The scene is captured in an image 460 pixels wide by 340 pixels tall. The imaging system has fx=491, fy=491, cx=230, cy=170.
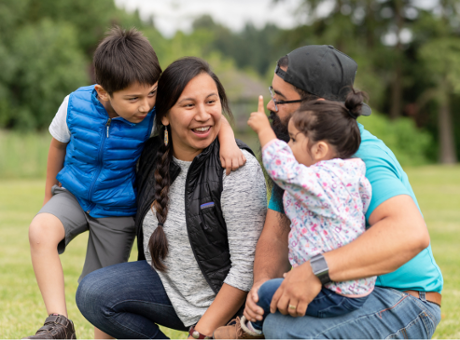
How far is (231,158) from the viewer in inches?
102

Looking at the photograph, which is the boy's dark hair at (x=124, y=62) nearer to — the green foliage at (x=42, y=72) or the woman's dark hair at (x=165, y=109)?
the woman's dark hair at (x=165, y=109)

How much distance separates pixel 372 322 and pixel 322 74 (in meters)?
1.18

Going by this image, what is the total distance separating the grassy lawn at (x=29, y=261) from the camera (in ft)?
12.5

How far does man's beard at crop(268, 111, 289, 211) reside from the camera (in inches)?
97.0

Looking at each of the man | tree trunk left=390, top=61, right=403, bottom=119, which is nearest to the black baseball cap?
the man

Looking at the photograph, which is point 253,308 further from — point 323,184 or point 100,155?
point 100,155

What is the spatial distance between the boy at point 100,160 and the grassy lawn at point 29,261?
0.97 m

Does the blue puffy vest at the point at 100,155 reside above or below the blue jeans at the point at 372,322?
above

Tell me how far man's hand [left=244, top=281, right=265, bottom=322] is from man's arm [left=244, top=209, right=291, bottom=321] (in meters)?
0.07

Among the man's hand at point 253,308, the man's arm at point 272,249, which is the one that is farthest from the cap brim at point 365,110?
the man's hand at point 253,308

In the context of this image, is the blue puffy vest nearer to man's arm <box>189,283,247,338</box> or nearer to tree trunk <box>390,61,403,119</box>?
man's arm <box>189,283,247,338</box>

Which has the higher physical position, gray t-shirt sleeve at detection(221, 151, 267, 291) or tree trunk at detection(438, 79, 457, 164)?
gray t-shirt sleeve at detection(221, 151, 267, 291)

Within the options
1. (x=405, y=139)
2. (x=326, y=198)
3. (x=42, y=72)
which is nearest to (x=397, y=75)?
(x=405, y=139)

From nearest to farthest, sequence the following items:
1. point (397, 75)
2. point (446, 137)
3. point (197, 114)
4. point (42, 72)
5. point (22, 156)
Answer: point (197, 114), point (22, 156), point (42, 72), point (446, 137), point (397, 75)
